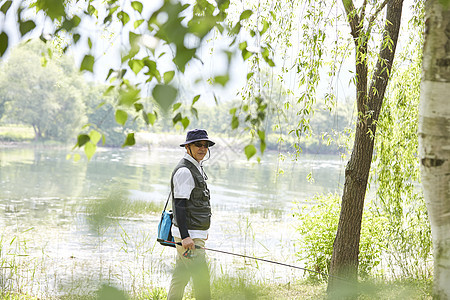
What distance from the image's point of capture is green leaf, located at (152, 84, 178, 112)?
0.89 meters

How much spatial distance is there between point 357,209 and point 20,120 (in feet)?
155

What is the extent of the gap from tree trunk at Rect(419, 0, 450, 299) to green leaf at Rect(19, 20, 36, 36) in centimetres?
147

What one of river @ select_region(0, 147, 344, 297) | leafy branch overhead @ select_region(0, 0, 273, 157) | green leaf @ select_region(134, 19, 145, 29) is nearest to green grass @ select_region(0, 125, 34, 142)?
river @ select_region(0, 147, 344, 297)

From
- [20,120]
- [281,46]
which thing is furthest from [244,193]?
[20,120]

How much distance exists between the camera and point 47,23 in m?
2.17

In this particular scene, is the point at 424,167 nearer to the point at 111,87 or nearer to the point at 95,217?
the point at 111,87

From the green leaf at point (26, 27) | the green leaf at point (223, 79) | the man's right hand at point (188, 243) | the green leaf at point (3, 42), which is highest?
the green leaf at point (26, 27)

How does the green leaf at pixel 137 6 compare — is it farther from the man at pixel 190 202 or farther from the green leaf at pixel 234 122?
the man at pixel 190 202

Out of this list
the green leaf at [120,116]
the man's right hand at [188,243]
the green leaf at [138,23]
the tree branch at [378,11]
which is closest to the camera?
the green leaf at [120,116]

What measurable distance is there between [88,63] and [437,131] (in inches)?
53.5

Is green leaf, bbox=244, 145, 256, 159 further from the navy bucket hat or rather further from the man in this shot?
the navy bucket hat

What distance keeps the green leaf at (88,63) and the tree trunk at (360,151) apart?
3.62 metres

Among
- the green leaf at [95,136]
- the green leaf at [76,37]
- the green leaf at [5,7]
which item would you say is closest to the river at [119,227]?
the green leaf at [95,136]

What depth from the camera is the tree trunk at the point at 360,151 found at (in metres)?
4.77
